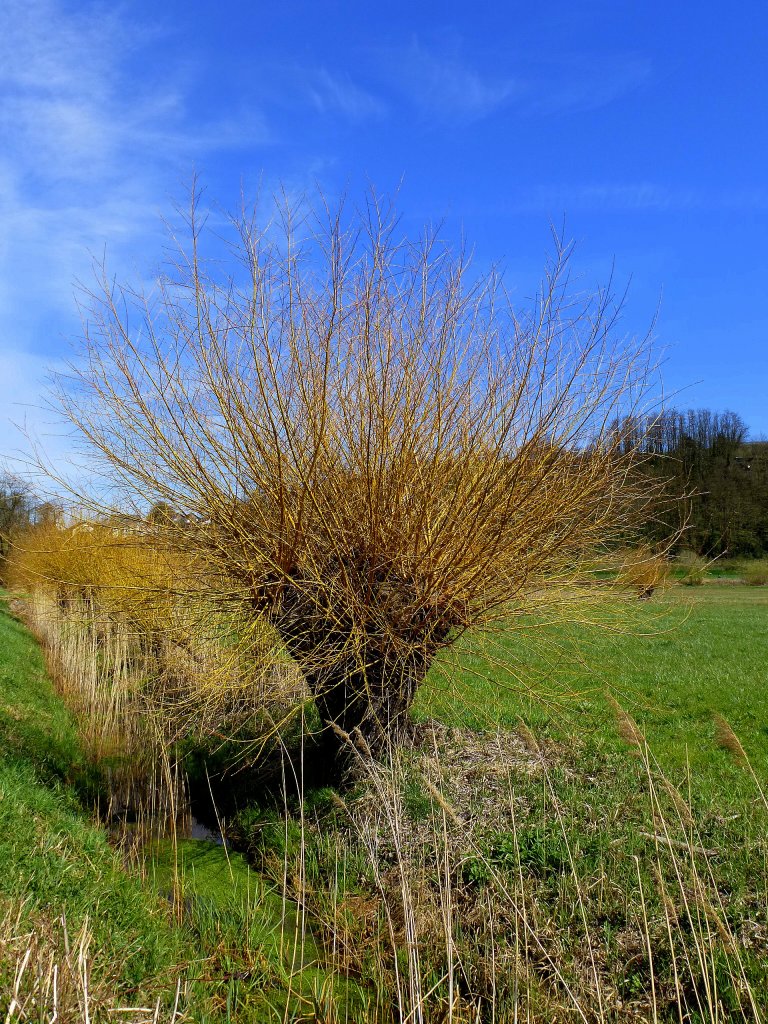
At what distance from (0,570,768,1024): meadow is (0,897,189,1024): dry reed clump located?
2 cm

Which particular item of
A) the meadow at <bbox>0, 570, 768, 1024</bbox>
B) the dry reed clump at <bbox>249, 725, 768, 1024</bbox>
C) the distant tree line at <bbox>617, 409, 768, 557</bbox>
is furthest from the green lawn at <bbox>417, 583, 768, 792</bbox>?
the distant tree line at <bbox>617, 409, 768, 557</bbox>

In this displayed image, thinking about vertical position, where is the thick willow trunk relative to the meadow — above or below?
above

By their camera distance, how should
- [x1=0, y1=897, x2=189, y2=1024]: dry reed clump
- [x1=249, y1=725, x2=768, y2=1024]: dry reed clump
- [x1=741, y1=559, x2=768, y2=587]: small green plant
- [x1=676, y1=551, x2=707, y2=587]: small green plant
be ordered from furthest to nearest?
[x1=741, y1=559, x2=768, y2=587]: small green plant, [x1=676, y1=551, x2=707, y2=587]: small green plant, [x1=249, y1=725, x2=768, y2=1024]: dry reed clump, [x1=0, y1=897, x2=189, y2=1024]: dry reed clump

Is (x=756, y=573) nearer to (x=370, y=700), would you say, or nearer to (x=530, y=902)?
(x=370, y=700)

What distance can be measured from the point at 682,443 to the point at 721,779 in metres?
26.1

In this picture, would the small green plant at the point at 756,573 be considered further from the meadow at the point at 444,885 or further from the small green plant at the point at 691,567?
the meadow at the point at 444,885

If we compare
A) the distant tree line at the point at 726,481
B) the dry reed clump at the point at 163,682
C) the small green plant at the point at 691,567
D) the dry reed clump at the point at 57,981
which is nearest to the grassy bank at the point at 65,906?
the dry reed clump at the point at 57,981

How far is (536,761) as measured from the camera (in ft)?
17.8

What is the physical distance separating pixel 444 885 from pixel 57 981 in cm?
216

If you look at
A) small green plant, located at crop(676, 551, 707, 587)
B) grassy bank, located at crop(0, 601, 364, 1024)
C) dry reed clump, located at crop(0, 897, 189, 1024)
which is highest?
small green plant, located at crop(676, 551, 707, 587)

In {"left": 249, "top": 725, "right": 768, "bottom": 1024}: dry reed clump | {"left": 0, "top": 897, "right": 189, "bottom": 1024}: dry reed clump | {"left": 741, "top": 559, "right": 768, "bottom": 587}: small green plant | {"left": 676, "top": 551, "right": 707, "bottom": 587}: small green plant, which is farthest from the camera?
{"left": 741, "top": 559, "right": 768, "bottom": 587}: small green plant

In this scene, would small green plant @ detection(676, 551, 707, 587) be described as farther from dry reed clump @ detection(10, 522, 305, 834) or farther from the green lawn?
dry reed clump @ detection(10, 522, 305, 834)

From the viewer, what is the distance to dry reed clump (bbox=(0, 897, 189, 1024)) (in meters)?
2.15

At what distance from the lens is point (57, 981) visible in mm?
2207
